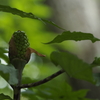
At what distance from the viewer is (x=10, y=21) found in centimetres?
137

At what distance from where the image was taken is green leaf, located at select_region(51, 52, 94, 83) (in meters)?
0.39

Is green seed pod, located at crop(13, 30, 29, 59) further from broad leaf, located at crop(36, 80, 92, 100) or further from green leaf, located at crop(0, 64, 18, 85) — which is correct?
broad leaf, located at crop(36, 80, 92, 100)

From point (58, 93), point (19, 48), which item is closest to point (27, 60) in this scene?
point (19, 48)

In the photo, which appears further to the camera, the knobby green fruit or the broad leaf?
the broad leaf

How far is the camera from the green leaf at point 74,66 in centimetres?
39

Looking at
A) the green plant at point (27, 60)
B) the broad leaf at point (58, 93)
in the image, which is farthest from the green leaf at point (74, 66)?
the broad leaf at point (58, 93)

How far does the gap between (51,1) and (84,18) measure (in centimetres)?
29

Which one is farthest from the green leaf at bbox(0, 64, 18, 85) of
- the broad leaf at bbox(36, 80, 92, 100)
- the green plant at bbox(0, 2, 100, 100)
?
the broad leaf at bbox(36, 80, 92, 100)

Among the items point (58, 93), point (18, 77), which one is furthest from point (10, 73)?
point (58, 93)

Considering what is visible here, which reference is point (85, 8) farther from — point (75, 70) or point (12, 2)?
point (75, 70)

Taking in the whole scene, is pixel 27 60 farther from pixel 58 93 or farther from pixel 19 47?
pixel 58 93

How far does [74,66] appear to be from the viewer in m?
0.40

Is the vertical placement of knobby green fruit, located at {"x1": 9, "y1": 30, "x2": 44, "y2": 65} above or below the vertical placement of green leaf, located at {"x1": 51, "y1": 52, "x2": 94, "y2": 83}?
above

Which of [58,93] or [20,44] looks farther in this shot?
[58,93]
